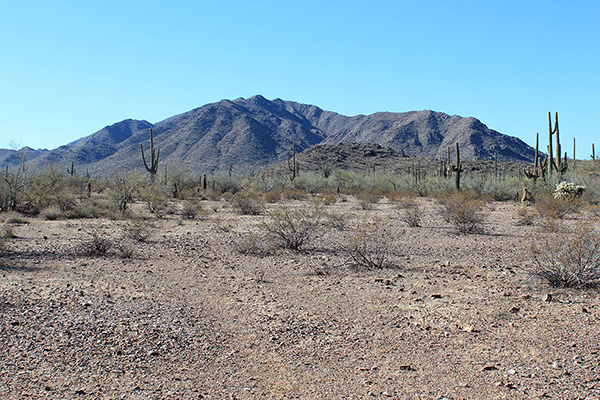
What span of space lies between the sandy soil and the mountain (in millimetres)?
78421

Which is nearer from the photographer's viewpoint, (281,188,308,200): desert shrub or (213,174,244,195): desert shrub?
(281,188,308,200): desert shrub

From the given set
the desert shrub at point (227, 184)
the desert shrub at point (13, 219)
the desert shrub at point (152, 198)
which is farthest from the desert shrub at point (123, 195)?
the desert shrub at point (227, 184)

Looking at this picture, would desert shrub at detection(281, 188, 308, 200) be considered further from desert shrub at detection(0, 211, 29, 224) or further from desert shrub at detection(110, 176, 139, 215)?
desert shrub at detection(0, 211, 29, 224)

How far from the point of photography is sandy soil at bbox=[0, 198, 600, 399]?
4.88 meters

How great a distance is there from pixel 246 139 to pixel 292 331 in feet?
319

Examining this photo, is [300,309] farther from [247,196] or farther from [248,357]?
[247,196]

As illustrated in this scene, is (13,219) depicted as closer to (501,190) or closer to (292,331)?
(292,331)

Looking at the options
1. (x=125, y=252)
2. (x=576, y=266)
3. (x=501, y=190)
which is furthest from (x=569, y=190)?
(x=125, y=252)

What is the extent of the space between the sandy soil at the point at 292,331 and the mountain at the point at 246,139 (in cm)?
7842

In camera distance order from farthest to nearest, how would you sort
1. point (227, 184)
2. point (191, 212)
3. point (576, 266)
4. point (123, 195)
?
point (227, 184), point (123, 195), point (191, 212), point (576, 266)

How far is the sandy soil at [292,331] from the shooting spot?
192 inches

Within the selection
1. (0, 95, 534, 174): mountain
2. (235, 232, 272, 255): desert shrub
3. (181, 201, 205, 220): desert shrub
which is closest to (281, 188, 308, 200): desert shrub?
(181, 201, 205, 220): desert shrub

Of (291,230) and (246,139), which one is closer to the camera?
(291,230)

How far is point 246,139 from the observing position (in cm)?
10212
